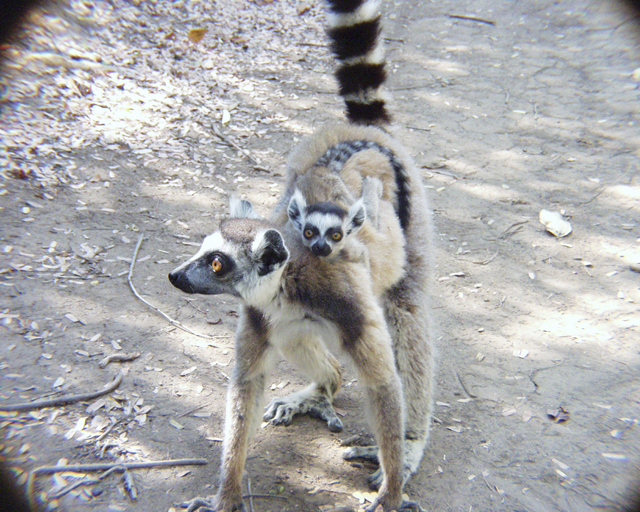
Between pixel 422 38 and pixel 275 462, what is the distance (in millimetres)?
7932

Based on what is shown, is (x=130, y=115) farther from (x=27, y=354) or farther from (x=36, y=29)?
(x=27, y=354)

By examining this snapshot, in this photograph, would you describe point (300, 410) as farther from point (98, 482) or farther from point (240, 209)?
point (240, 209)

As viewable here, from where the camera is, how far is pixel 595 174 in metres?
5.55

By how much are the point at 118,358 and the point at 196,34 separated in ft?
18.9

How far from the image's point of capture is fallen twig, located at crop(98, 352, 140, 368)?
3.38m

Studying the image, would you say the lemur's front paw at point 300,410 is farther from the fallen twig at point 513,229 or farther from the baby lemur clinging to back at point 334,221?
the fallen twig at point 513,229

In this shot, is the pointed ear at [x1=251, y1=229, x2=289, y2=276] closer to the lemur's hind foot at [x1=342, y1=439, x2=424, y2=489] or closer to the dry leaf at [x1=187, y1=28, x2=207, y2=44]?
the lemur's hind foot at [x1=342, y1=439, x2=424, y2=489]

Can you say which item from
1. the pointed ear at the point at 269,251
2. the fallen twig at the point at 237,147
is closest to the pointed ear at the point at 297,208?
the pointed ear at the point at 269,251

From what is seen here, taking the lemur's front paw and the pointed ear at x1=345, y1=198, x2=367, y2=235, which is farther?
the lemur's front paw

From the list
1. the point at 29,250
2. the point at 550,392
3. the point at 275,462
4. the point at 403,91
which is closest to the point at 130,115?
the point at 29,250

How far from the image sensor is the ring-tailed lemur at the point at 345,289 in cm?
263

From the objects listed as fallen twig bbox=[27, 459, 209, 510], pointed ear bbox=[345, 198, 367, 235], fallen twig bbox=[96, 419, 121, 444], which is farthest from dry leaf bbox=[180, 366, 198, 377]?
pointed ear bbox=[345, 198, 367, 235]

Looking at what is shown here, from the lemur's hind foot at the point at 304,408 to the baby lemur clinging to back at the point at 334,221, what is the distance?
114 centimetres

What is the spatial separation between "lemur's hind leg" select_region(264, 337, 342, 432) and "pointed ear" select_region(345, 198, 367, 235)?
770mm
